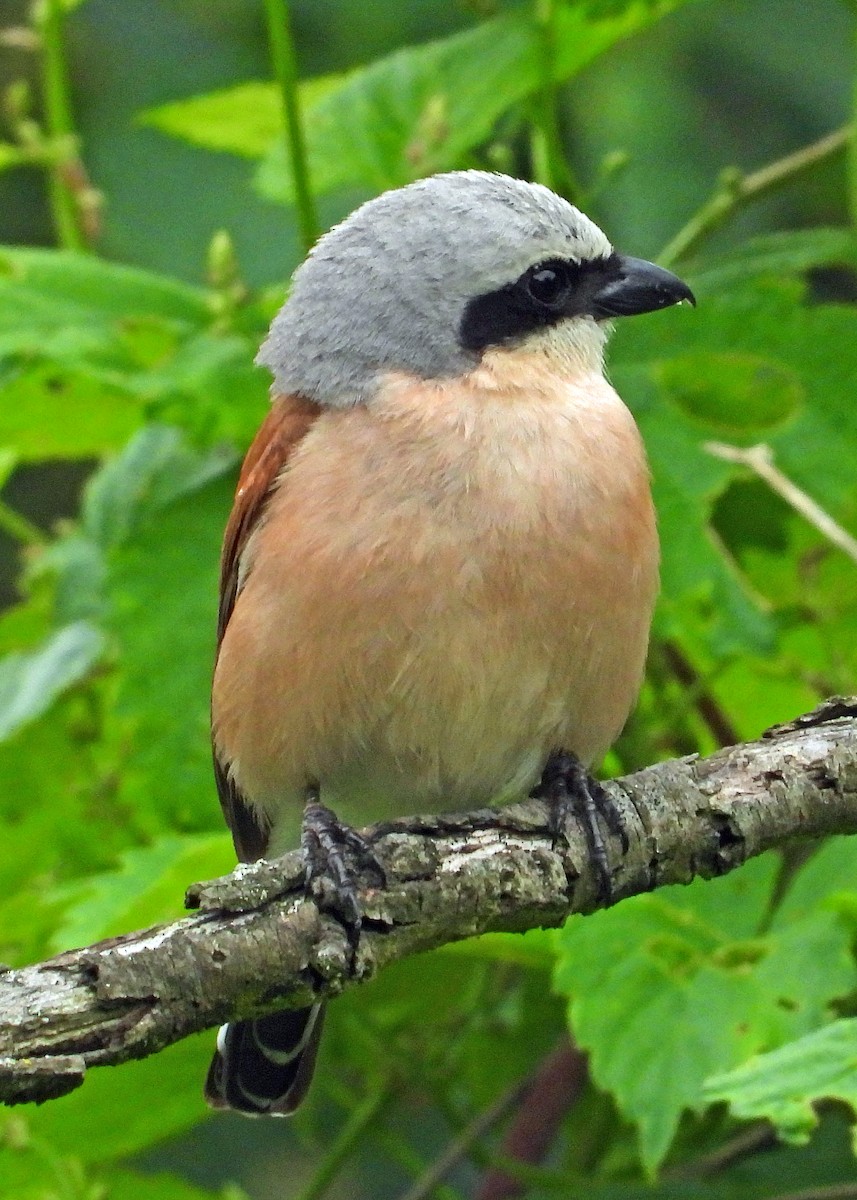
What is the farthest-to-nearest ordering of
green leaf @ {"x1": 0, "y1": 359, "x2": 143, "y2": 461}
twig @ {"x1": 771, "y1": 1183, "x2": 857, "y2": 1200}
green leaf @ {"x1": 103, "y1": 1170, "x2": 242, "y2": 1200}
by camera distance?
1. green leaf @ {"x1": 0, "y1": 359, "x2": 143, "y2": 461}
2. green leaf @ {"x1": 103, "y1": 1170, "x2": 242, "y2": 1200}
3. twig @ {"x1": 771, "y1": 1183, "x2": 857, "y2": 1200}

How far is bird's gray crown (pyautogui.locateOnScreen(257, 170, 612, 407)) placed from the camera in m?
Answer: 3.90

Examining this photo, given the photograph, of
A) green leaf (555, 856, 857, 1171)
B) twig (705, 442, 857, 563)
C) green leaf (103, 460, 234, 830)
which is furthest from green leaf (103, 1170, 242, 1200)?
twig (705, 442, 857, 563)

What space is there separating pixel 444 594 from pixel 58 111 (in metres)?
2.04

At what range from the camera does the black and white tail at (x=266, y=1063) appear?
3846 mm

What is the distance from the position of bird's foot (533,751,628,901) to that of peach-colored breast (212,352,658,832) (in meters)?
0.09

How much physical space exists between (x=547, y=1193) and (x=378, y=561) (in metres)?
1.57

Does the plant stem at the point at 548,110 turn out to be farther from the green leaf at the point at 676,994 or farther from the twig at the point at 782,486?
the green leaf at the point at 676,994

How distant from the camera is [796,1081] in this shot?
8.68 ft

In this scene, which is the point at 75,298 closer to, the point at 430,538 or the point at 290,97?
the point at 290,97

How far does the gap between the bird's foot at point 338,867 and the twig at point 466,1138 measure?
1.39m

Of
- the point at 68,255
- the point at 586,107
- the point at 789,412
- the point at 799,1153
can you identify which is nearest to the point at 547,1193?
the point at 799,1153

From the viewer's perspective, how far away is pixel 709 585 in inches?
152

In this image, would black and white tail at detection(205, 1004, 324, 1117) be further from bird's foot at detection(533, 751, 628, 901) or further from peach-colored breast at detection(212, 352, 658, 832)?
bird's foot at detection(533, 751, 628, 901)

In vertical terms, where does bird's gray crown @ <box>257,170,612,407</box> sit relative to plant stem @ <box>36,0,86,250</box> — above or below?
below
